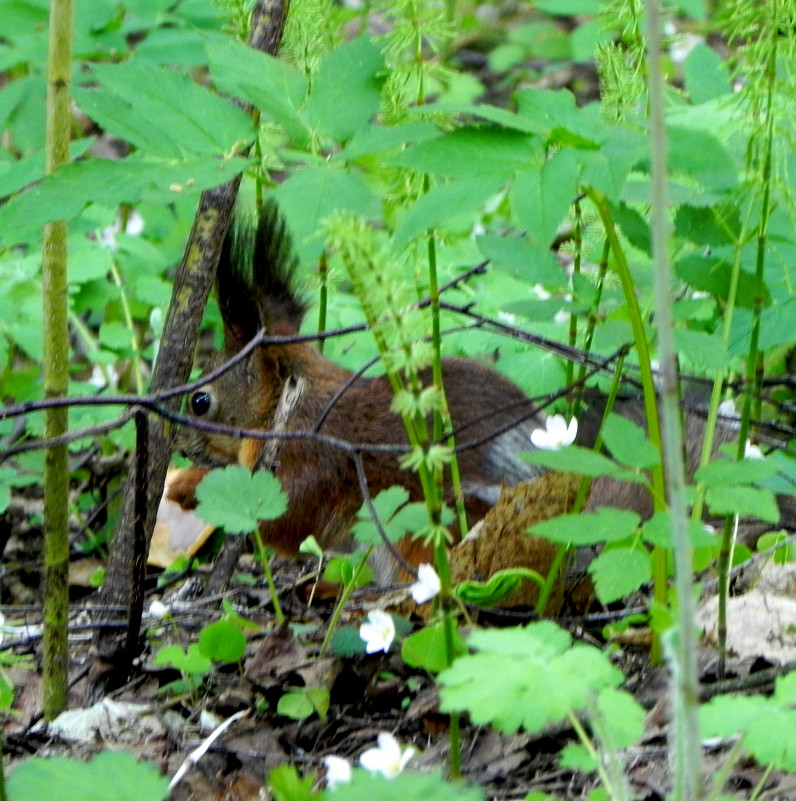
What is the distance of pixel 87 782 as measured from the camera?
3.93 ft

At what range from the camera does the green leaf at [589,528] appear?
1.39 meters

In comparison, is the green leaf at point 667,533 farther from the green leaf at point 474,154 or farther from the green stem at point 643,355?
the green leaf at point 474,154

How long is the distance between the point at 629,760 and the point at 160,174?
3.53ft

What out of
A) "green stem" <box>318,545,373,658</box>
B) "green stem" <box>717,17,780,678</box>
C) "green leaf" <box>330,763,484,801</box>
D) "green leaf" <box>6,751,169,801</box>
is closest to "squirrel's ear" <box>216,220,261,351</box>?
"green stem" <box>318,545,373,658</box>

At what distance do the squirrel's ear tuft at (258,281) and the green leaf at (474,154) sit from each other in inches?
46.8

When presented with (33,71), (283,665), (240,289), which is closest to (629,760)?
(283,665)

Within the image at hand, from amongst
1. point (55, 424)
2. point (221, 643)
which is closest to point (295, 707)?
point (221, 643)

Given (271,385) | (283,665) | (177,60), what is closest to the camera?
(283,665)

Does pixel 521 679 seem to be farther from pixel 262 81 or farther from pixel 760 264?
pixel 262 81

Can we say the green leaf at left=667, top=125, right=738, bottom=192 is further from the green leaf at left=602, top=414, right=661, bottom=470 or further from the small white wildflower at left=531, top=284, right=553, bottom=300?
the small white wildflower at left=531, top=284, right=553, bottom=300

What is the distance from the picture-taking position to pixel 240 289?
9.23ft

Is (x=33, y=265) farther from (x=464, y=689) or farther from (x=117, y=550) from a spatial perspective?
(x=464, y=689)

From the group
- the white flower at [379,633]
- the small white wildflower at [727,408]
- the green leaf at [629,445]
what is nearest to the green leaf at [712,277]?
the green leaf at [629,445]

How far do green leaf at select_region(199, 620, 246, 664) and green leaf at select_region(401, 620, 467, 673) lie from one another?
0.42m
